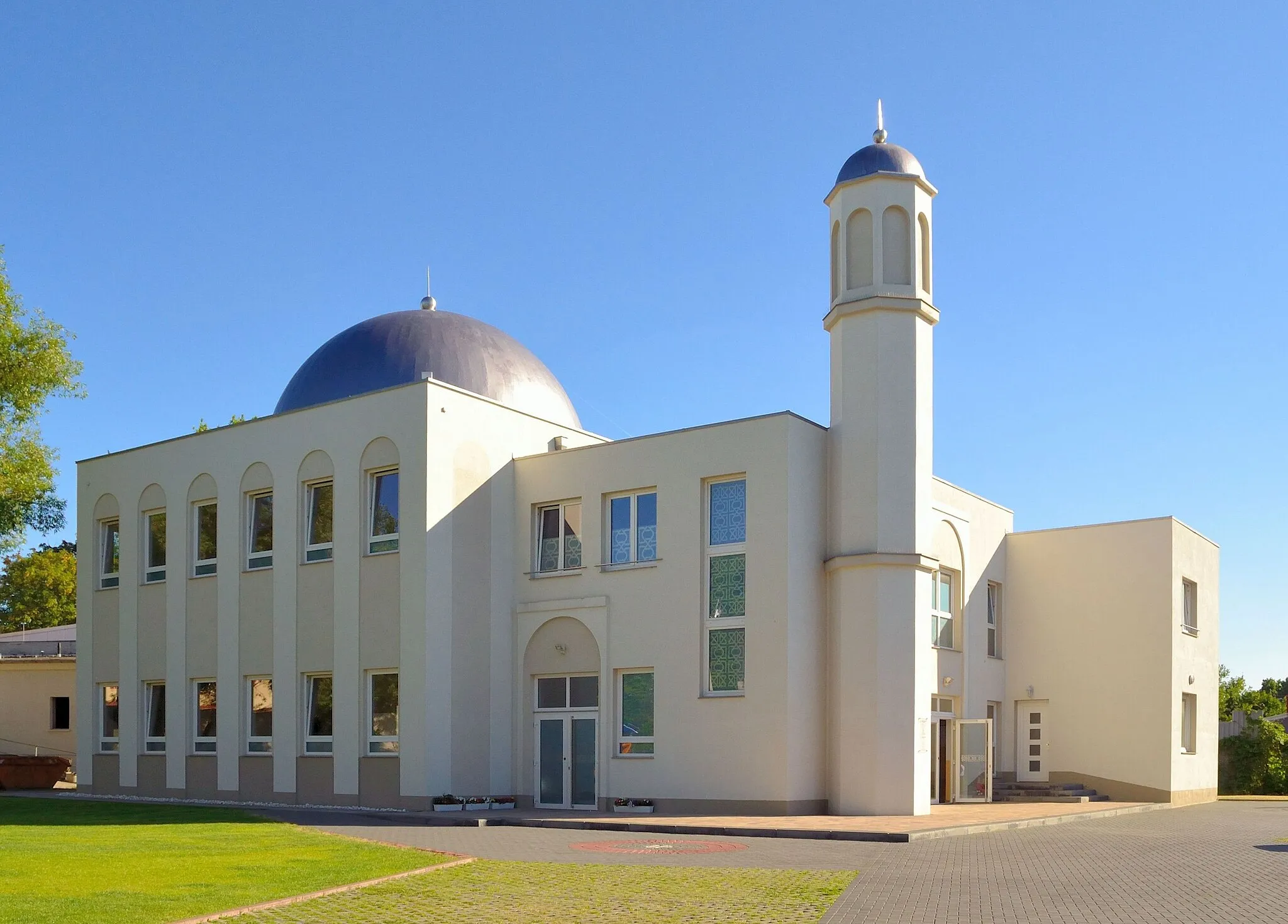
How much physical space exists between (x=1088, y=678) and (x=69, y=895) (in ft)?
77.0

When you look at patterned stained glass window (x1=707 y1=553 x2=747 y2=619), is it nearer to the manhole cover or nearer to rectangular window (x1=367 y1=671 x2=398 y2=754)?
the manhole cover

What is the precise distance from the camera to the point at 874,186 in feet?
78.5

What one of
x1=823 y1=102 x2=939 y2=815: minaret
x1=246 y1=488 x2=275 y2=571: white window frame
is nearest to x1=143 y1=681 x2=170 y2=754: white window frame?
x1=246 y1=488 x2=275 y2=571: white window frame

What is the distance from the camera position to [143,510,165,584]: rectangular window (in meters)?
29.0

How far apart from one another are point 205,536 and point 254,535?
5.92 feet

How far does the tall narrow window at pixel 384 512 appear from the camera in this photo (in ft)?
81.1

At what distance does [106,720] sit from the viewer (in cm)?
2964

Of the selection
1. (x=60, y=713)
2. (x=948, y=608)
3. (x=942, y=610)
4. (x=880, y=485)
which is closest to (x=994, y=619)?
(x=948, y=608)

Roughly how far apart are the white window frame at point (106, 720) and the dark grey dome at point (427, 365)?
734 cm

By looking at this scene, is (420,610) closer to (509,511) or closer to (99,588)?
(509,511)

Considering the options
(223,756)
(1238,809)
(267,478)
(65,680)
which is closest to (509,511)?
(267,478)

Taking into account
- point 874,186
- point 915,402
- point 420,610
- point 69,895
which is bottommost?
point 69,895

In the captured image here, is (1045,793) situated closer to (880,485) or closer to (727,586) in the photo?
(880,485)

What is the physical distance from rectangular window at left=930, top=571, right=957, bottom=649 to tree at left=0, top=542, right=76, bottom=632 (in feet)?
136
